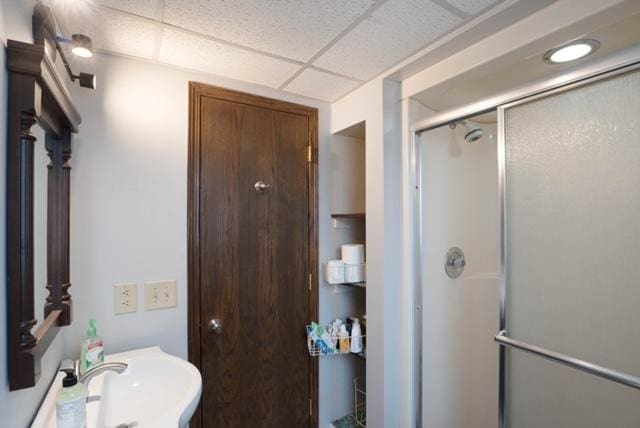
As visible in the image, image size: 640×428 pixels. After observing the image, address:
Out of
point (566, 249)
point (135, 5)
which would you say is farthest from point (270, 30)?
point (566, 249)

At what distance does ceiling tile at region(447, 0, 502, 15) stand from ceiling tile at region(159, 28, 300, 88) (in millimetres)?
764

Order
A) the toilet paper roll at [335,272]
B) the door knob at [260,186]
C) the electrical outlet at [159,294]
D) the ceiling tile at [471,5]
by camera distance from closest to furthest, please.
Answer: the ceiling tile at [471,5] → the electrical outlet at [159,294] → the door knob at [260,186] → the toilet paper roll at [335,272]

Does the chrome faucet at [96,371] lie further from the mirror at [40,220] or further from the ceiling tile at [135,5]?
the ceiling tile at [135,5]

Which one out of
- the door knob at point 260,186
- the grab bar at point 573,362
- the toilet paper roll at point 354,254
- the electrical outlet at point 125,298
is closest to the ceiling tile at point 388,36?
the door knob at point 260,186

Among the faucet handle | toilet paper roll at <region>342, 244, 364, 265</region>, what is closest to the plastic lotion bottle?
toilet paper roll at <region>342, 244, 364, 265</region>

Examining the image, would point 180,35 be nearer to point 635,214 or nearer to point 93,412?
point 93,412

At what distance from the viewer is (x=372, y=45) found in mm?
1408

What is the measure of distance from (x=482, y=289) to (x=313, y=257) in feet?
3.87

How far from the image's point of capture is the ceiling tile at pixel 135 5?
1126 mm

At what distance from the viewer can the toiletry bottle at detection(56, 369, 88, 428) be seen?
2.81 feet

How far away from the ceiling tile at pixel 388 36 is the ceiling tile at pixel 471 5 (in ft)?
0.14

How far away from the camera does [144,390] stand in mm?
1346

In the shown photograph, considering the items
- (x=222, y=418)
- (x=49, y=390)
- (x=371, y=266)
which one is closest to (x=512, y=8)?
(x=371, y=266)

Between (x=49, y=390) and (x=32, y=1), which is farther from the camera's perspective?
(x=49, y=390)
